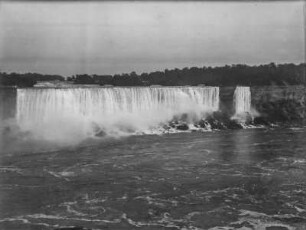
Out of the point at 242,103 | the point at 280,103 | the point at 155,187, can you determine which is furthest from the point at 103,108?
the point at 280,103

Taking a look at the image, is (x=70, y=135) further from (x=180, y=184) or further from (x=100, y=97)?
(x=180, y=184)

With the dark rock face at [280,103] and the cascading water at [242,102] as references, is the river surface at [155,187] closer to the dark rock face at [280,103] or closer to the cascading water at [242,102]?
the cascading water at [242,102]

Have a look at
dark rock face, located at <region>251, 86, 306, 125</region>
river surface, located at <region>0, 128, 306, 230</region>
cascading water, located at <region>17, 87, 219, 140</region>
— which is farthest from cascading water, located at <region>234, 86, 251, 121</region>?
river surface, located at <region>0, 128, 306, 230</region>

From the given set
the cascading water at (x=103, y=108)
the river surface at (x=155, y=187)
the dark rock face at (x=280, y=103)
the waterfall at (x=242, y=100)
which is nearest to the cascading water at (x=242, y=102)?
the waterfall at (x=242, y=100)

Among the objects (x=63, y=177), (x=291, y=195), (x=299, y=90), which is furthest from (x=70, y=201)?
(x=299, y=90)

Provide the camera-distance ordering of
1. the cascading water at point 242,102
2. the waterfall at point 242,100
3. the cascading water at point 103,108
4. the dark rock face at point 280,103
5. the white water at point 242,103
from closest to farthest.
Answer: the cascading water at point 103,108, the white water at point 242,103, the cascading water at point 242,102, the waterfall at point 242,100, the dark rock face at point 280,103

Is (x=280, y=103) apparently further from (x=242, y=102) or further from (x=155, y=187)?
(x=155, y=187)
